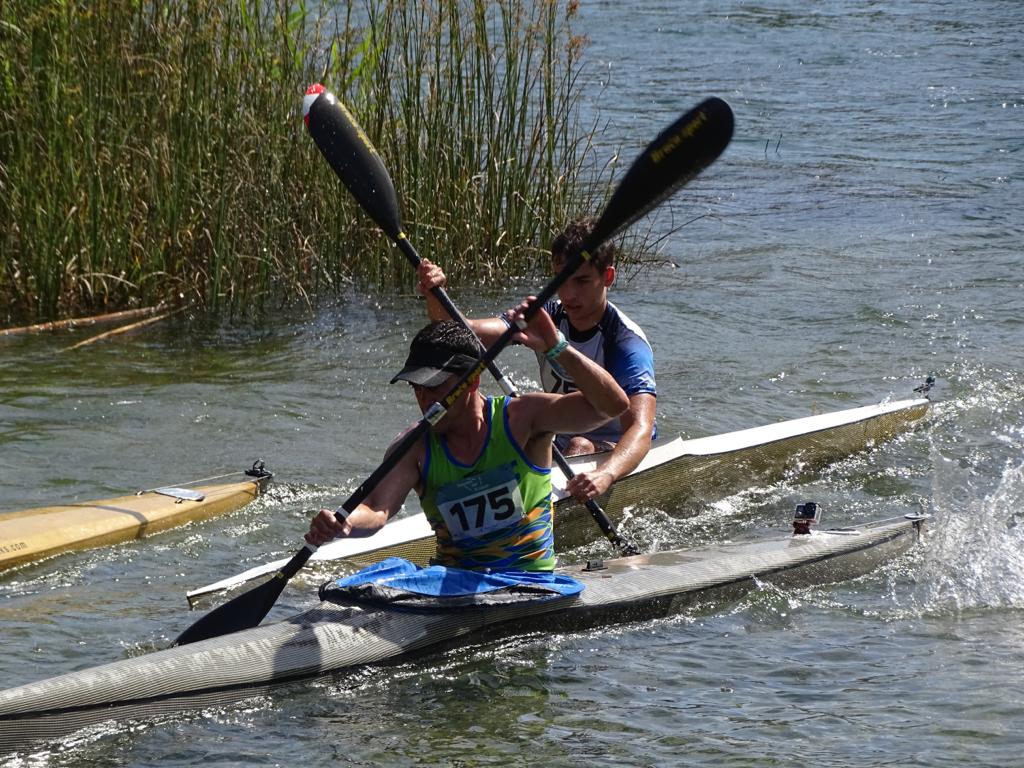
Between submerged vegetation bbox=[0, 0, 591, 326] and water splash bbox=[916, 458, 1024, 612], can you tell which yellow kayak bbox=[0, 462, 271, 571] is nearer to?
submerged vegetation bbox=[0, 0, 591, 326]

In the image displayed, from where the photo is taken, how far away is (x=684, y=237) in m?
11.5

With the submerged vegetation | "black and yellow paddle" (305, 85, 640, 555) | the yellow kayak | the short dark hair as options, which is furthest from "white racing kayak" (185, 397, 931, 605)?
the submerged vegetation

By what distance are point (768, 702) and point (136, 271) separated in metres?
5.45

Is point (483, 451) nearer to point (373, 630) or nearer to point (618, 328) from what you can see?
point (373, 630)

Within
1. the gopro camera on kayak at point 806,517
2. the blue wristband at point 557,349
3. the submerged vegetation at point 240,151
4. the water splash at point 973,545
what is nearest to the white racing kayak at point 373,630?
the gopro camera on kayak at point 806,517

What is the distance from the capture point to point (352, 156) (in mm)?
5633

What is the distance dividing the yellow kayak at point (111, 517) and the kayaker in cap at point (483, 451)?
5.70 feet

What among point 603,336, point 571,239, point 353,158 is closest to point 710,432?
point 603,336

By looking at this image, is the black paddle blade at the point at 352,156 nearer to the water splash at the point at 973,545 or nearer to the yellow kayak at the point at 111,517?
the yellow kayak at the point at 111,517

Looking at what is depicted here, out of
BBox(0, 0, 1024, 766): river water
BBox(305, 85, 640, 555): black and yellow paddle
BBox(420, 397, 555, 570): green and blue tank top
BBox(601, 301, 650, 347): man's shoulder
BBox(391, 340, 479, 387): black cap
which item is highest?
BBox(305, 85, 640, 555): black and yellow paddle

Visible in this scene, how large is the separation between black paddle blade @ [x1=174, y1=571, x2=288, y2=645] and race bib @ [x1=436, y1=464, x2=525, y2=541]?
22.4 inches

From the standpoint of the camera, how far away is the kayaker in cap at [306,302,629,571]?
4000 millimetres

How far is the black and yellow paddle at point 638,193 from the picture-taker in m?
4.17

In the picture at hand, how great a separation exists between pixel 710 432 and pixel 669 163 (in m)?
3.06
